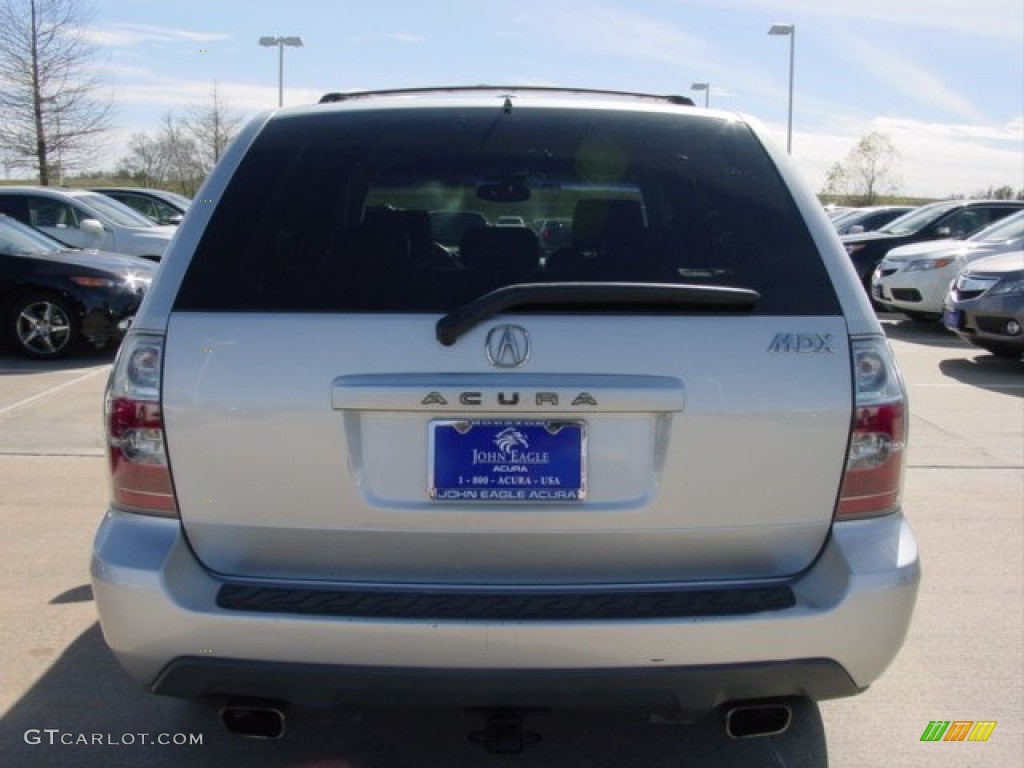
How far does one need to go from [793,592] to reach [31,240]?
10.4 m

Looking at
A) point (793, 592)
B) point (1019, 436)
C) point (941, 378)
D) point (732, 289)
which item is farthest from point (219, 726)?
point (941, 378)

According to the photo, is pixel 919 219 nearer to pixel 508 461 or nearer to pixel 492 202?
pixel 492 202

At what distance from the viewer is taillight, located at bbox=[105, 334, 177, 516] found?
2.53 metres

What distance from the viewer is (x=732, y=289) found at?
252 centimetres

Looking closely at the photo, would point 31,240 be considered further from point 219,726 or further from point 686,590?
point 686,590

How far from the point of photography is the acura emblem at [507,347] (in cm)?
244

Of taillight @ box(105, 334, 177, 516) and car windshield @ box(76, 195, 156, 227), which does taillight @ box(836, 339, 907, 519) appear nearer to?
taillight @ box(105, 334, 177, 516)

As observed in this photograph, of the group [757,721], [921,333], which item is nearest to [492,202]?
[757,721]

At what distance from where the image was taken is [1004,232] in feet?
44.9

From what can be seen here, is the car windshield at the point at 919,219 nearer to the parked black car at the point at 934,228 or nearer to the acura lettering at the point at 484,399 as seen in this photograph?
the parked black car at the point at 934,228

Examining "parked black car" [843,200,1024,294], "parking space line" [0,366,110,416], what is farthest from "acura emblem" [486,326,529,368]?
"parked black car" [843,200,1024,294]

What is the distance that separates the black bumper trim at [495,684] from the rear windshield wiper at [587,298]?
0.76 metres

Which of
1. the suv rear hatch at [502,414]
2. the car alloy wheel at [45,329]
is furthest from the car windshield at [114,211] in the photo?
the suv rear hatch at [502,414]

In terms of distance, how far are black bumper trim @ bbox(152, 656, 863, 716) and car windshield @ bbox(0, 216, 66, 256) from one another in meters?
9.29
